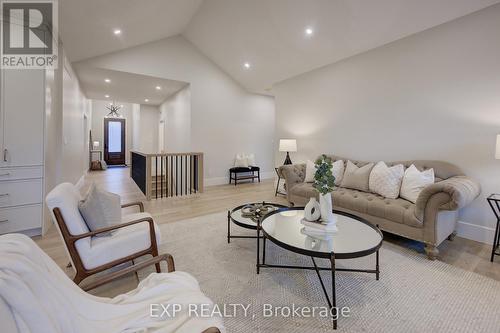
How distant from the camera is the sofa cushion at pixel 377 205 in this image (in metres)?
2.61

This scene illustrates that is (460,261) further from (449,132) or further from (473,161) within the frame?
(449,132)

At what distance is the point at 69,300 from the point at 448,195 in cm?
305

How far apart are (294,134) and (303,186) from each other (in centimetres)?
197

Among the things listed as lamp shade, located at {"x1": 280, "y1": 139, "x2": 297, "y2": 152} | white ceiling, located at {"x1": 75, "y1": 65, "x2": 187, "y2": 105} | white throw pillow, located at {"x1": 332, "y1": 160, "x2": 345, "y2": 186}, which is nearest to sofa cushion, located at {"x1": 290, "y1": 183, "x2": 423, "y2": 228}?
white throw pillow, located at {"x1": 332, "y1": 160, "x2": 345, "y2": 186}

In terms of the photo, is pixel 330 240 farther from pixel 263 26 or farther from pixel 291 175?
pixel 263 26

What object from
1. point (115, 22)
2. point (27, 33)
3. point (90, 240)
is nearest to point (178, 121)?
point (115, 22)

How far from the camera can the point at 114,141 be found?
1115 centimetres

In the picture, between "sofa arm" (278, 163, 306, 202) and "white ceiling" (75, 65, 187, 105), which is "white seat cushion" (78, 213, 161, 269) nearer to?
"sofa arm" (278, 163, 306, 202)

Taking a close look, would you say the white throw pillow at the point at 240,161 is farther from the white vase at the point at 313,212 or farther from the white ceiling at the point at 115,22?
the white vase at the point at 313,212

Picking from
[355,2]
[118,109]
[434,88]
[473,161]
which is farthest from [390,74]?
[118,109]

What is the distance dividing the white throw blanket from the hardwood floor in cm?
94

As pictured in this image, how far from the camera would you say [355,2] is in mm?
3209

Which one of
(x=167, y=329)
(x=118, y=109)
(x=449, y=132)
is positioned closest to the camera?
(x=167, y=329)

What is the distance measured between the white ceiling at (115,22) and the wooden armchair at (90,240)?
8.41 ft
